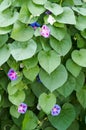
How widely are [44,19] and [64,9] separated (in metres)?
0.11

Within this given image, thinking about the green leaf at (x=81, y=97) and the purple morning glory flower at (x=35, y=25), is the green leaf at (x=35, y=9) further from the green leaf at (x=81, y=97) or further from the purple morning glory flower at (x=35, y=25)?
the green leaf at (x=81, y=97)

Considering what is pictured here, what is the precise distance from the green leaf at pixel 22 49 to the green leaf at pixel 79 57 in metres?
0.22

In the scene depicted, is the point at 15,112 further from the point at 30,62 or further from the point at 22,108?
the point at 30,62

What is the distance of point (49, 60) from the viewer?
1.51 meters

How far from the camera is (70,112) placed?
1726mm

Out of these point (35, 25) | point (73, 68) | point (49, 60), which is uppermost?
point (35, 25)

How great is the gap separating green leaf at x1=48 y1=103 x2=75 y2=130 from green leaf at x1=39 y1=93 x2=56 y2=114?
16cm

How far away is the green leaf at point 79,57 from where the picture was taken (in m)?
1.58

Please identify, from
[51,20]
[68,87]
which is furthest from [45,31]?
[68,87]

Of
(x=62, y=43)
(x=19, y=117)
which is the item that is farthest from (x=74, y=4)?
(x=19, y=117)

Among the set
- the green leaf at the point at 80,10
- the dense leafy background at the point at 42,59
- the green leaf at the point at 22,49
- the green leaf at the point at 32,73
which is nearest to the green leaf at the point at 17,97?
the dense leafy background at the point at 42,59

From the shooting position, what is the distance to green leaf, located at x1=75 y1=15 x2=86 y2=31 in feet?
5.21

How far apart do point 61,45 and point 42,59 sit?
4.7 inches

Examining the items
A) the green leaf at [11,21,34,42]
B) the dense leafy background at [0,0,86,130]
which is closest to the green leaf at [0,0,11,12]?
the dense leafy background at [0,0,86,130]
